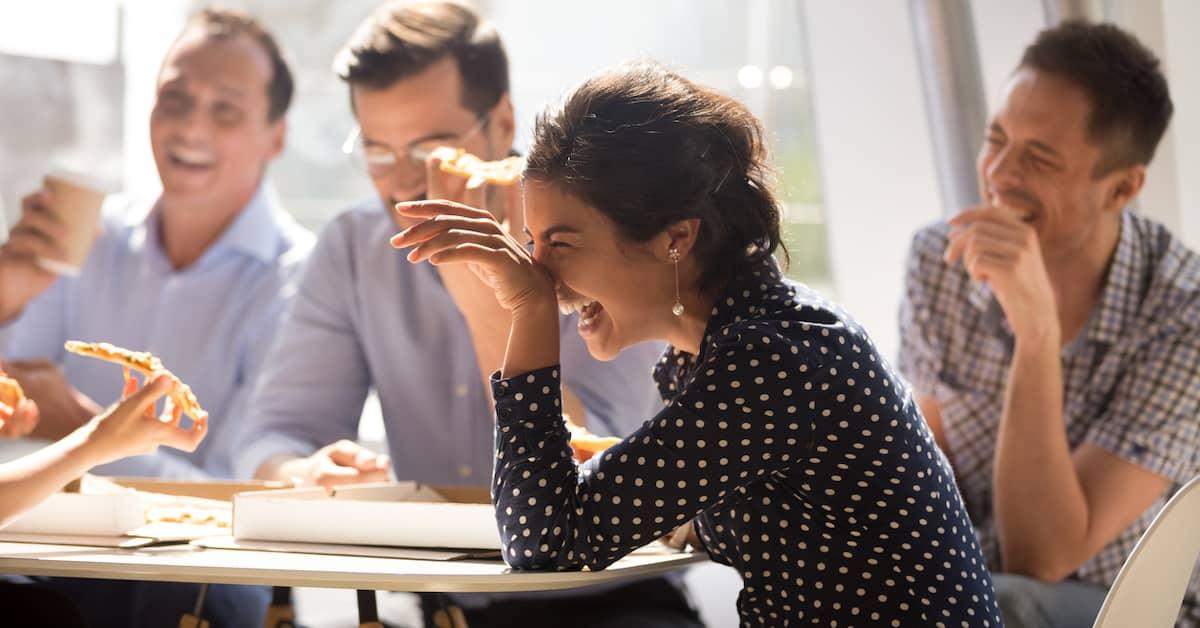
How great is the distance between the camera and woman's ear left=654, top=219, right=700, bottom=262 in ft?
5.30

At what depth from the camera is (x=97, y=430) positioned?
65.8 inches

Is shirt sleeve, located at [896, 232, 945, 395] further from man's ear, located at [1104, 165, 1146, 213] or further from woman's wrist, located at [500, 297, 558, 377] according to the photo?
woman's wrist, located at [500, 297, 558, 377]

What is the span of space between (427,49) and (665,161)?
3.73 feet

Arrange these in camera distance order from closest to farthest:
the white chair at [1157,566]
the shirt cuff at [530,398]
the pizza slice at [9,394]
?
1. the white chair at [1157,566]
2. the shirt cuff at [530,398]
3. the pizza slice at [9,394]

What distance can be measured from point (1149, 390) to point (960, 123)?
1363 millimetres

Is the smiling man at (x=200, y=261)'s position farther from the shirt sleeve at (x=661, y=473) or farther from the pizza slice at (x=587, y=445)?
the shirt sleeve at (x=661, y=473)

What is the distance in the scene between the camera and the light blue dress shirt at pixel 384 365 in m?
2.69

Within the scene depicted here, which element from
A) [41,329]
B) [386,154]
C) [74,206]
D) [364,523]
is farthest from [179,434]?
[41,329]

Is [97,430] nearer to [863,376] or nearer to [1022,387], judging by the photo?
[863,376]

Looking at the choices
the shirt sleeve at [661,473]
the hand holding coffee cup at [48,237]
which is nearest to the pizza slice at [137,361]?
the shirt sleeve at [661,473]

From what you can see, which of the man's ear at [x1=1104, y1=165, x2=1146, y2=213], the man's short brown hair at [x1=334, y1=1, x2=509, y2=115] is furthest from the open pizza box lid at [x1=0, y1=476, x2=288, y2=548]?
the man's ear at [x1=1104, y1=165, x2=1146, y2=213]

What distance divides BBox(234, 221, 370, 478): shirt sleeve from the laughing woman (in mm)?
1150

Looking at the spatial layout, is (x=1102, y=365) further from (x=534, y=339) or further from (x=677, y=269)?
(x=534, y=339)

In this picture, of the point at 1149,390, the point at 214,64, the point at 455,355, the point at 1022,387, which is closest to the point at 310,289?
the point at 455,355
